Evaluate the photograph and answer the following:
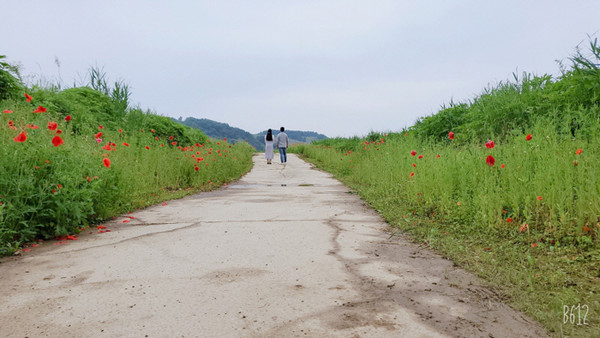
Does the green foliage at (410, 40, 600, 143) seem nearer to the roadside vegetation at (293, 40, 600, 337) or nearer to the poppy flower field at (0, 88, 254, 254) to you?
the roadside vegetation at (293, 40, 600, 337)

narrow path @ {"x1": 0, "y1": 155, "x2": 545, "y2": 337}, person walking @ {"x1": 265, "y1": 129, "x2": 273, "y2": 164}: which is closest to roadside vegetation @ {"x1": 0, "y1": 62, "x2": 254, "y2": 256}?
narrow path @ {"x1": 0, "y1": 155, "x2": 545, "y2": 337}

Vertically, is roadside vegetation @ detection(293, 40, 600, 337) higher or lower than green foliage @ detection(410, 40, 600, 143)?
lower

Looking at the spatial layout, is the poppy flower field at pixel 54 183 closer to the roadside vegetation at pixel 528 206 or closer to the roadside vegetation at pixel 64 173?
the roadside vegetation at pixel 64 173

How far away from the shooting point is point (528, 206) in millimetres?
3625

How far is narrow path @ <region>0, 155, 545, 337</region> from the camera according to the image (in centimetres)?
193

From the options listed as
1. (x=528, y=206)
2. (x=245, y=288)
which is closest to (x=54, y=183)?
(x=245, y=288)

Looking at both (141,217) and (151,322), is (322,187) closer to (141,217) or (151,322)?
(141,217)

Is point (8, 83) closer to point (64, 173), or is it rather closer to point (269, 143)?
point (64, 173)

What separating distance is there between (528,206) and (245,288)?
9.39 ft

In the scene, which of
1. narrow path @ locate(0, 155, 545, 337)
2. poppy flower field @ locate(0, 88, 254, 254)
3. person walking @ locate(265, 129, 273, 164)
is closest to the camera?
narrow path @ locate(0, 155, 545, 337)

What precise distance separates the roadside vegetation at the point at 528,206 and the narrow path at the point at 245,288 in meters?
0.27

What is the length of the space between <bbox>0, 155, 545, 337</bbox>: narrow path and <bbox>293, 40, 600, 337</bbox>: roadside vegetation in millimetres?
267

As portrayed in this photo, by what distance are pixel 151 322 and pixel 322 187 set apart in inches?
258

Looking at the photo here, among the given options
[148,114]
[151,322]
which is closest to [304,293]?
[151,322]
